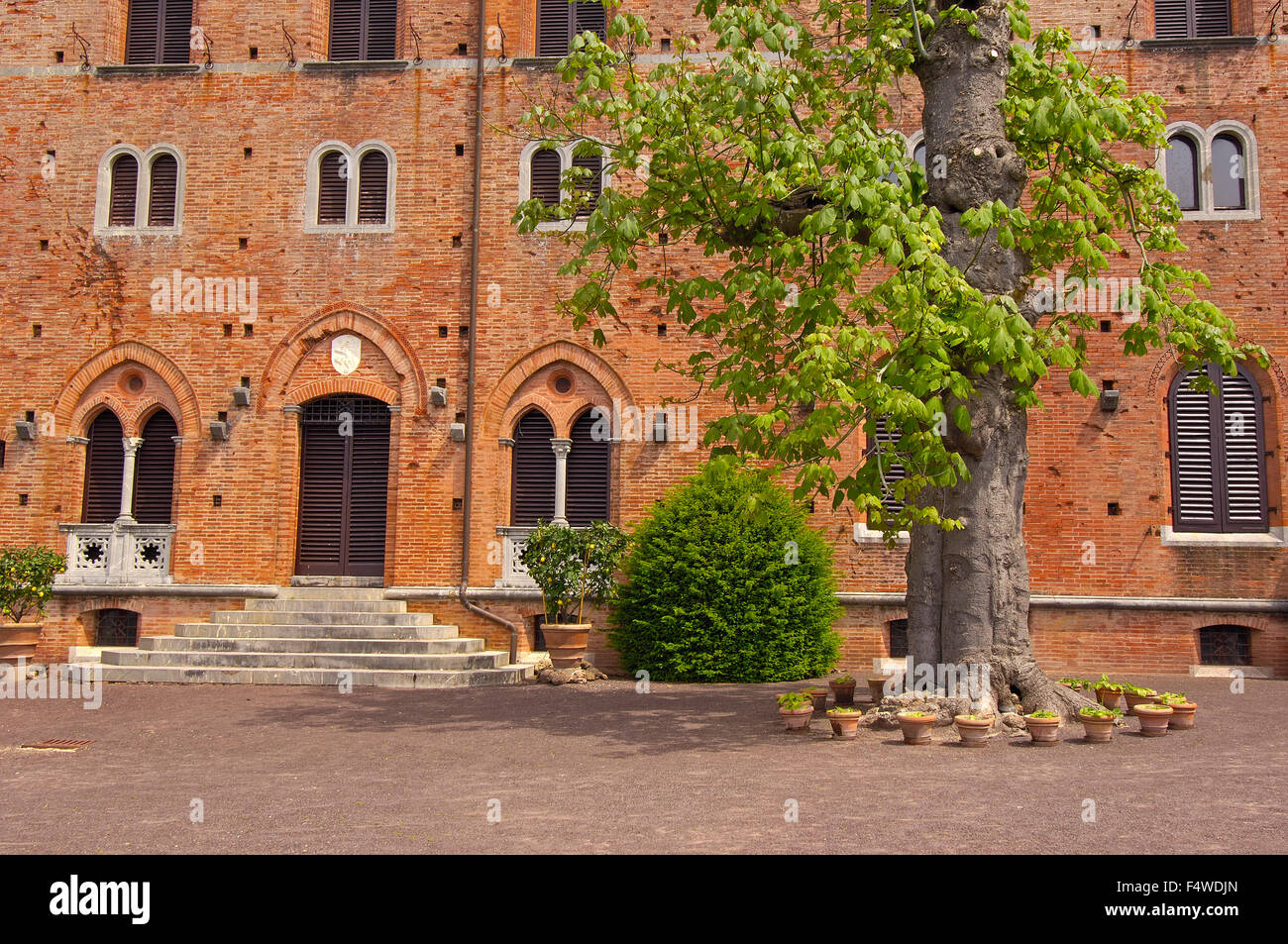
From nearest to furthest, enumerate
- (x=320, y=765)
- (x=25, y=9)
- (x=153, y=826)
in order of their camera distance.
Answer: (x=153, y=826)
(x=320, y=765)
(x=25, y=9)

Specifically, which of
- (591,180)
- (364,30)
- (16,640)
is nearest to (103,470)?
(16,640)

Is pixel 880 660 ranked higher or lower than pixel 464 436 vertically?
lower

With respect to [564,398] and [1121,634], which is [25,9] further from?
[1121,634]

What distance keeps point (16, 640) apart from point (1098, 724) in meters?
13.4

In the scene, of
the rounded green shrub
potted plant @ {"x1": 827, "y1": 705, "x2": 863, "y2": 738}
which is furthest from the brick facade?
potted plant @ {"x1": 827, "y1": 705, "x2": 863, "y2": 738}

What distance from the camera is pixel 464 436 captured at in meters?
14.8

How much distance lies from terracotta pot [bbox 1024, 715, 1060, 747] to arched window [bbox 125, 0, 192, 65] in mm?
16182

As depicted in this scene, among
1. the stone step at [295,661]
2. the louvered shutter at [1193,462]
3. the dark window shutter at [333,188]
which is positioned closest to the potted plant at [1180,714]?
the louvered shutter at [1193,462]

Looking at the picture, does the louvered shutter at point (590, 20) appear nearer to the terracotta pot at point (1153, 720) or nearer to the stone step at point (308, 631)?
the stone step at point (308, 631)

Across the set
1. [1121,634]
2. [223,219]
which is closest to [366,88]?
[223,219]

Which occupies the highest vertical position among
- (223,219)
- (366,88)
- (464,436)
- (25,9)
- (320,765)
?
(25,9)

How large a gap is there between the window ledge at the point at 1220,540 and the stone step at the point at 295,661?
9.98 meters

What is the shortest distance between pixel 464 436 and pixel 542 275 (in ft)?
9.06

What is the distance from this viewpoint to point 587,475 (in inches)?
593
